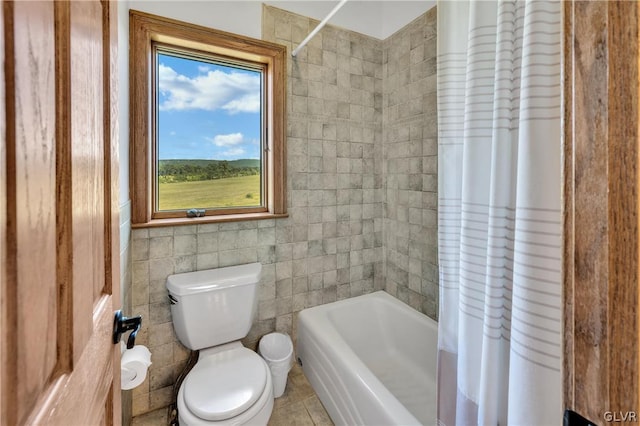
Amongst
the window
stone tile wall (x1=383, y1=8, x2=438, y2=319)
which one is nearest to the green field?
the window

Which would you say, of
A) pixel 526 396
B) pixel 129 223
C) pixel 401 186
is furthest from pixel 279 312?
pixel 526 396

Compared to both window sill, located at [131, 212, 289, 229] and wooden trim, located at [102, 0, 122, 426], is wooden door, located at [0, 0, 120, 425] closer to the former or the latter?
wooden trim, located at [102, 0, 122, 426]

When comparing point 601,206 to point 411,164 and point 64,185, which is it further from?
point 411,164

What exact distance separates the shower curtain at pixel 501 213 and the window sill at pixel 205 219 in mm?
1119

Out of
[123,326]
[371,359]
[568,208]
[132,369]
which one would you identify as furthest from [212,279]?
[568,208]

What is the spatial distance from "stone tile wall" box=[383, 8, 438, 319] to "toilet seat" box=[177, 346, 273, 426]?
1.15m

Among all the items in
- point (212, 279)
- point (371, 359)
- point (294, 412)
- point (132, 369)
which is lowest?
point (294, 412)

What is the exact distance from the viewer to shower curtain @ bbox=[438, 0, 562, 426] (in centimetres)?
67

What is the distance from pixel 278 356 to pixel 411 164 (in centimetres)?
156

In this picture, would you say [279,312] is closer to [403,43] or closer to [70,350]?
[70,350]

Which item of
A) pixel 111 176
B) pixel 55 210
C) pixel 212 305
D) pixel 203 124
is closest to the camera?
pixel 55 210

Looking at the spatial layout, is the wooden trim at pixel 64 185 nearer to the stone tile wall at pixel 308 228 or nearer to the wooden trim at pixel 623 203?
the wooden trim at pixel 623 203

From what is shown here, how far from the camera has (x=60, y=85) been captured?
401 millimetres

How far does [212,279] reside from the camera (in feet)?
5.19
